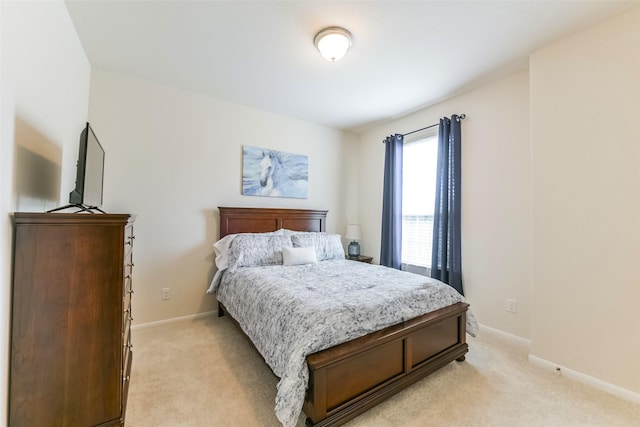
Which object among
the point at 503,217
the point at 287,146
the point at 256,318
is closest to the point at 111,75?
the point at 287,146

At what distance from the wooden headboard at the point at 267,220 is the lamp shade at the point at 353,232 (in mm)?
399

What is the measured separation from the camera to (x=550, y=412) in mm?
1646

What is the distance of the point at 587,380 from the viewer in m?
1.95

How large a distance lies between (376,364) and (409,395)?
0.39m

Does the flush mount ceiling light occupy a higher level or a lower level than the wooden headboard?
higher

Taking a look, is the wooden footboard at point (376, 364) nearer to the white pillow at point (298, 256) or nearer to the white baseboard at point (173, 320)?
the white pillow at point (298, 256)

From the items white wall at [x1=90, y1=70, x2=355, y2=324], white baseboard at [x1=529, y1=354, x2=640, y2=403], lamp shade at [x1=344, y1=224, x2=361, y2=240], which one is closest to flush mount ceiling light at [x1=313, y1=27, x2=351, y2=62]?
white wall at [x1=90, y1=70, x2=355, y2=324]

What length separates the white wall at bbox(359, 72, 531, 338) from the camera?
259 centimetres

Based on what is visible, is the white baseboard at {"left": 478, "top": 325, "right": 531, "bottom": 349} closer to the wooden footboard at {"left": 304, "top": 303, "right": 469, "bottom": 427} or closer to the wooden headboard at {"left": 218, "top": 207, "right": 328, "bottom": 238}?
the wooden footboard at {"left": 304, "top": 303, "right": 469, "bottom": 427}

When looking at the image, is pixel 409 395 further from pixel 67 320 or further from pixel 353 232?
pixel 353 232

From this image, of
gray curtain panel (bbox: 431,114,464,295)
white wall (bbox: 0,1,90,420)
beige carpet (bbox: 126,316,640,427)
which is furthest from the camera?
gray curtain panel (bbox: 431,114,464,295)

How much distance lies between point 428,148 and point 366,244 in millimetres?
1765

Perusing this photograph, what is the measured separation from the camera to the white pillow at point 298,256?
303 centimetres

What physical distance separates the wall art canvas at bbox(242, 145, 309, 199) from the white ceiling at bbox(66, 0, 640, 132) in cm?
77
